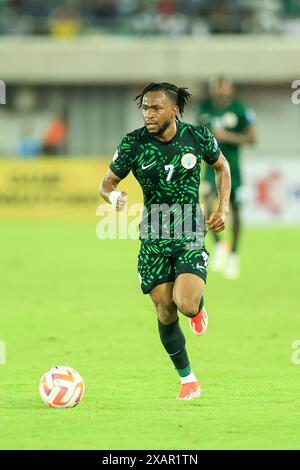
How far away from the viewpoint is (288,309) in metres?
15.3

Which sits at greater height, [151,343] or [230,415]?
[151,343]

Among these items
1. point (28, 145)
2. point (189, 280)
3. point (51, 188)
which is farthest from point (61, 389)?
point (28, 145)

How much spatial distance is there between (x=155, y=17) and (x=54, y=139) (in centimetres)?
504

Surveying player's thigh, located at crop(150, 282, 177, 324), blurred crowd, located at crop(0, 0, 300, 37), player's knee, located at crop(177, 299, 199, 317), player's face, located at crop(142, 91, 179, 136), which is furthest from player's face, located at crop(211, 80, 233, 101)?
blurred crowd, located at crop(0, 0, 300, 37)

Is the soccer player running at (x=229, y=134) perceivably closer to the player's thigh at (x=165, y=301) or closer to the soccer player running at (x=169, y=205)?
the soccer player running at (x=169, y=205)

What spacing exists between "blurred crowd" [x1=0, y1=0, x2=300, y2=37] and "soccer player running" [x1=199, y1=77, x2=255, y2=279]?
1854cm

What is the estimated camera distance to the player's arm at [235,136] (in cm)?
1838

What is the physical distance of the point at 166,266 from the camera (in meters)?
9.21

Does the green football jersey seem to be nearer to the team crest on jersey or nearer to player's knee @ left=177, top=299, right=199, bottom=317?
the team crest on jersey

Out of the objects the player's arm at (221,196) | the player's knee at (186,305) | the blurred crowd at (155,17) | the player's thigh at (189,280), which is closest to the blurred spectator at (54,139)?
the blurred crowd at (155,17)

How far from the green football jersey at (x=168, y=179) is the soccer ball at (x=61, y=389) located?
1183mm

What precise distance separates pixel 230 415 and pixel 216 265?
436 inches

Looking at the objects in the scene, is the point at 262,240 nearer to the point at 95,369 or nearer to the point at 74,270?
the point at 74,270

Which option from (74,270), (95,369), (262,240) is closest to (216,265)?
(74,270)
